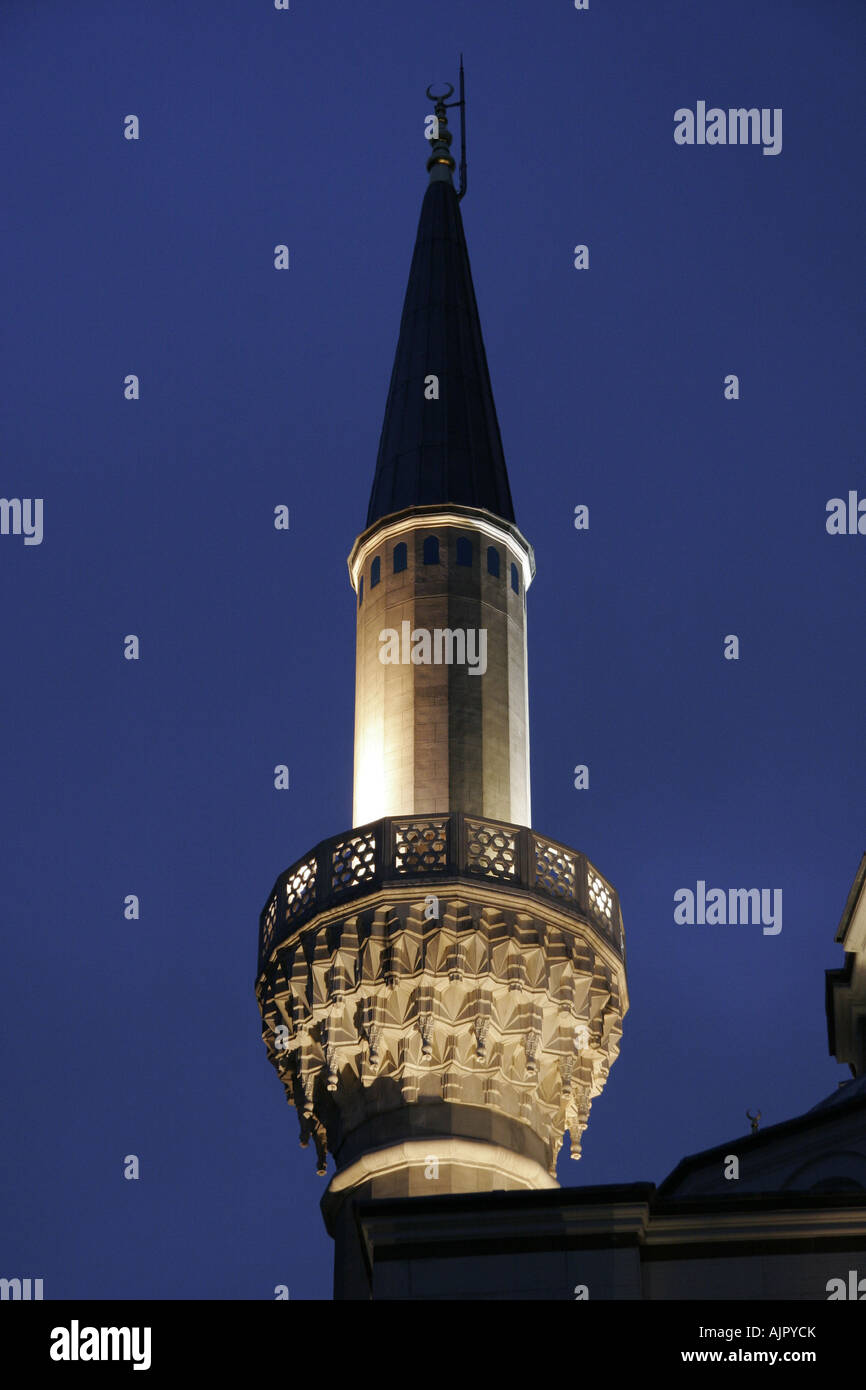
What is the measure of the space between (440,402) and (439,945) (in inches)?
344

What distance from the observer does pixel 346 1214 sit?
2359 centimetres

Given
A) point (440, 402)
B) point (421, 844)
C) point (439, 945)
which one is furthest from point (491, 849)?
point (440, 402)

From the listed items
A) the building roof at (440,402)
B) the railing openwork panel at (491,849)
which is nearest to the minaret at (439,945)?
the railing openwork panel at (491,849)

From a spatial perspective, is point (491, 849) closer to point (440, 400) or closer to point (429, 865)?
point (429, 865)

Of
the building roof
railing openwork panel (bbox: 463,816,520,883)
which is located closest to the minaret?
railing openwork panel (bbox: 463,816,520,883)

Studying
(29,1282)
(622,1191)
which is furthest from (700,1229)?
(29,1282)

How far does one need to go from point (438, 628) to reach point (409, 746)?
66.6 inches

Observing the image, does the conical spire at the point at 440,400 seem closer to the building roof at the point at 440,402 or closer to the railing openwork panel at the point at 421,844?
the building roof at the point at 440,402

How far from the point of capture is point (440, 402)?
97.3ft

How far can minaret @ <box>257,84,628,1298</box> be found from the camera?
23516 millimetres

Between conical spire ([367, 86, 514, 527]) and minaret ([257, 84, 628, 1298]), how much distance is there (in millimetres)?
1281
